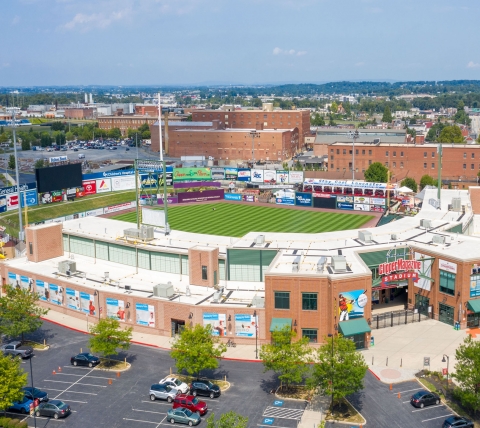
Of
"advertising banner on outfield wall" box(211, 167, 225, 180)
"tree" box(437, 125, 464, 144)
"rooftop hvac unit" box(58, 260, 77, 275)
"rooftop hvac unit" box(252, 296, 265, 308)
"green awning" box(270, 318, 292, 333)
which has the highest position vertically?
"tree" box(437, 125, 464, 144)

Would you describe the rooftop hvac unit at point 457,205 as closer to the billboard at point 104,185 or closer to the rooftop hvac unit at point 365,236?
the rooftop hvac unit at point 365,236

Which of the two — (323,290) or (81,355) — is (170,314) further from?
(323,290)

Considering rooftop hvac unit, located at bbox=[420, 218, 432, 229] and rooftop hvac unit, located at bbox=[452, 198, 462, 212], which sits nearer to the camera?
rooftop hvac unit, located at bbox=[420, 218, 432, 229]

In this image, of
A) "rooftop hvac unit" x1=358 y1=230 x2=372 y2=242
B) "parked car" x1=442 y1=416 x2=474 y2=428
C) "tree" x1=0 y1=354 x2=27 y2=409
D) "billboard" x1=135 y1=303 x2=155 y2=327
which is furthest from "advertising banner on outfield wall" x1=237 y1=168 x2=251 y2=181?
"parked car" x1=442 y1=416 x2=474 y2=428

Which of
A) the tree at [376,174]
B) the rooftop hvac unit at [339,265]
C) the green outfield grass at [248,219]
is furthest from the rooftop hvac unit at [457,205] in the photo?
the tree at [376,174]

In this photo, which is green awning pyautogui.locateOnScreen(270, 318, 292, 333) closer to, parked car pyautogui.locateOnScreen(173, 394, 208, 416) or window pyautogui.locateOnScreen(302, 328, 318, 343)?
window pyautogui.locateOnScreen(302, 328, 318, 343)
